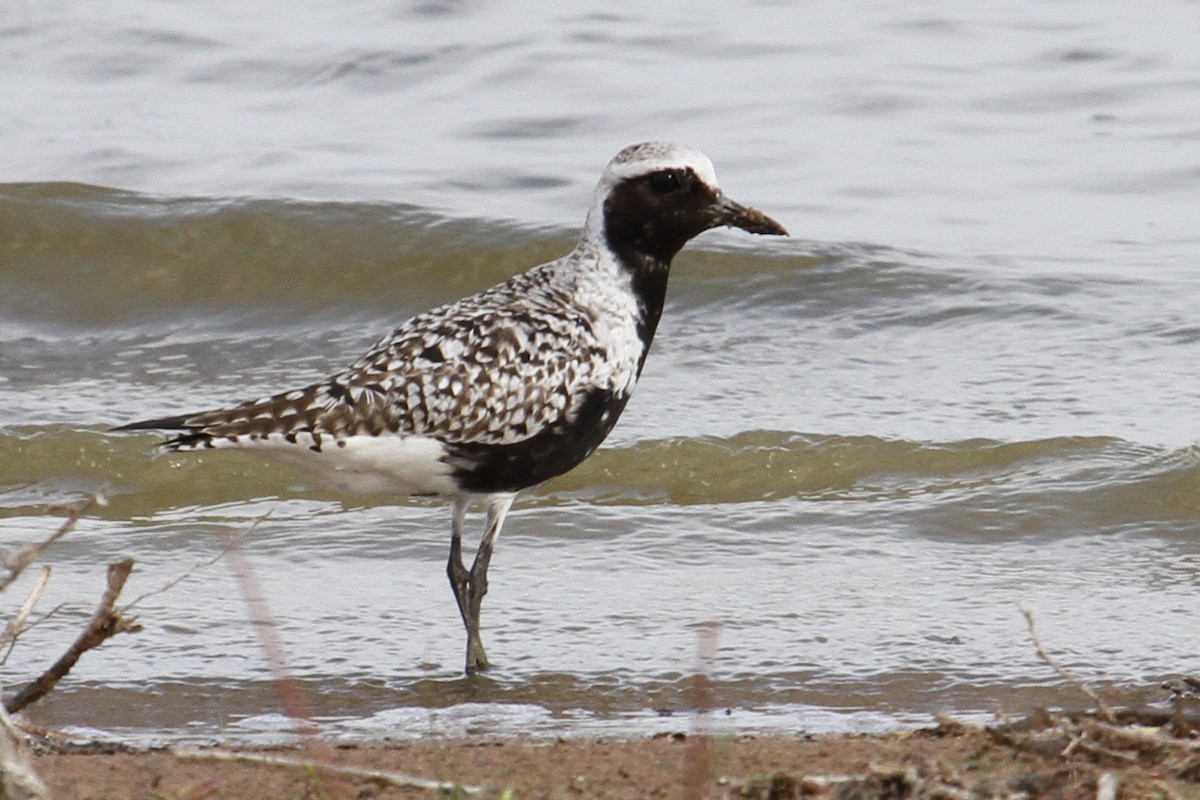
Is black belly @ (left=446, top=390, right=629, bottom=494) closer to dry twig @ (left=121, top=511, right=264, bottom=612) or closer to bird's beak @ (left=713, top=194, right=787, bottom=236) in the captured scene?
dry twig @ (left=121, top=511, right=264, bottom=612)

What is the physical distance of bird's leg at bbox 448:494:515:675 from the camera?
5.99 meters

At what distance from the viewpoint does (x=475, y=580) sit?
614 cm

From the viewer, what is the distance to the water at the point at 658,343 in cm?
607

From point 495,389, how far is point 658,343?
4.11 metres

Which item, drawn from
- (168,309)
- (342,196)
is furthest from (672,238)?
(342,196)

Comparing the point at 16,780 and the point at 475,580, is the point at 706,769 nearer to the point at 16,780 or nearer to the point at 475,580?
the point at 16,780

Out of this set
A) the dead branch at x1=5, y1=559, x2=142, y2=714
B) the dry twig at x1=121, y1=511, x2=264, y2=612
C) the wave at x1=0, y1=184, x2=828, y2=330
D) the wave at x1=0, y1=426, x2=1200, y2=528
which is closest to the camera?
the dead branch at x1=5, y1=559, x2=142, y2=714

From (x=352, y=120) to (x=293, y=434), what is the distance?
332 inches

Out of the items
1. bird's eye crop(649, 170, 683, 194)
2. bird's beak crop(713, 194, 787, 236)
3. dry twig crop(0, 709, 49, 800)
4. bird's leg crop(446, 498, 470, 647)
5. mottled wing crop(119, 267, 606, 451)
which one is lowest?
bird's leg crop(446, 498, 470, 647)

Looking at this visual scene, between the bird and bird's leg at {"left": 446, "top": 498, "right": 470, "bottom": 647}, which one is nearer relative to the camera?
the bird

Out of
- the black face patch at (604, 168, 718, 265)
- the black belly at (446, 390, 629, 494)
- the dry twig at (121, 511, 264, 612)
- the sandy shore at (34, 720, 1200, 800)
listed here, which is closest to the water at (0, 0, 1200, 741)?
the dry twig at (121, 511, 264, 612)

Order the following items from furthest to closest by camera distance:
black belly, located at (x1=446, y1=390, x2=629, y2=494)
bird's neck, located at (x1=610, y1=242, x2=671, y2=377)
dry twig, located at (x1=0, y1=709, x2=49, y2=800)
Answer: bird's neck, located at (x1=610, y1=242, x2=671, y2=377) → black belly, located at (x1=446, y1=390, x2=629, y2=494) → dry twig, located at (x1=0, y1=709, x2=49, y2=800)

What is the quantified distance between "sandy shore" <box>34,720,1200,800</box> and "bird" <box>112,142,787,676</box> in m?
1.15

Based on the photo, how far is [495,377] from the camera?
592cm
